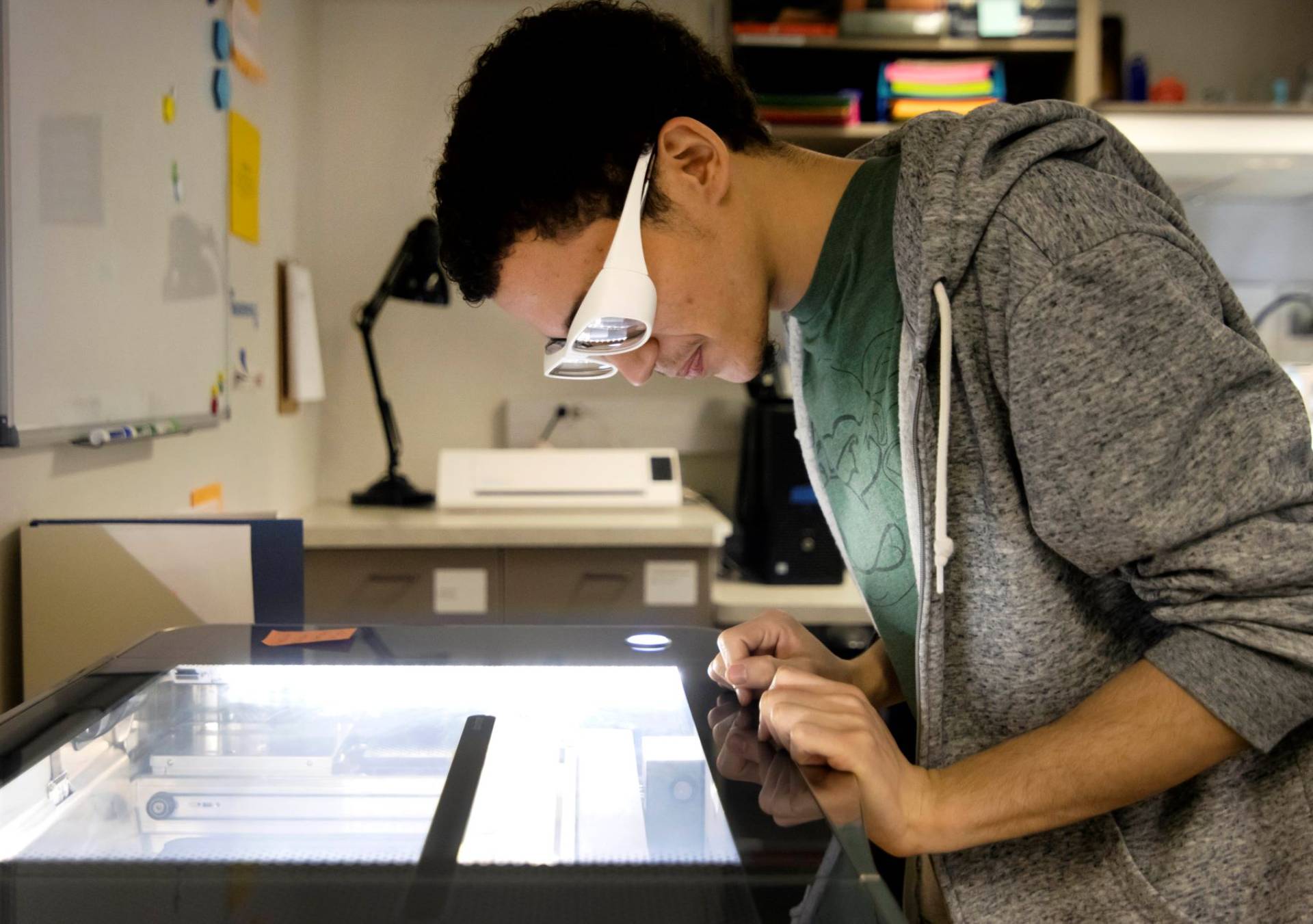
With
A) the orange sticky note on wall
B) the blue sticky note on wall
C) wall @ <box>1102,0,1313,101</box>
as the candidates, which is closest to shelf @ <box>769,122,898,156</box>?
the blue sticky note on wall

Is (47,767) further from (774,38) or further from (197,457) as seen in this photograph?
(774,38)

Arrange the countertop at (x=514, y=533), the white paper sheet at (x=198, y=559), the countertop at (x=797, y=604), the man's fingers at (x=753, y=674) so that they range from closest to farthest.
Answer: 1. the man's fingers at (x=753, y=674)
2. the white paper sheet at (x=198, y=559)
3. the countertop at (x=514, y=533)
4. the countertop at (x=797, y=604)

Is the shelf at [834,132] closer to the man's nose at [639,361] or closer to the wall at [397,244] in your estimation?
the wall at [397,244]

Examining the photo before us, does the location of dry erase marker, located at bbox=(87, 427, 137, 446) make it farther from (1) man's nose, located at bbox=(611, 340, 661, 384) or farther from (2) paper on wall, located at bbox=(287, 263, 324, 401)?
(2) paper on wall, located at bbox=(287, 263, 324, 401)

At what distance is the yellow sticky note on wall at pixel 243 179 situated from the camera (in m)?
1.94

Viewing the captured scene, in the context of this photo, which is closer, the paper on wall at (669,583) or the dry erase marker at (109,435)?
the dry erase marker at (109,435)

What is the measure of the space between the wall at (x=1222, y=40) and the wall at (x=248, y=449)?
7.09 feet

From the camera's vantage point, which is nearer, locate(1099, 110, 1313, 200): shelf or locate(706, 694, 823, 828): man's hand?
locate(706, 694, 823, 828): man's hand

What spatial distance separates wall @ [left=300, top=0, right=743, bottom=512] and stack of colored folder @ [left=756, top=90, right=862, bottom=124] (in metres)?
0.42

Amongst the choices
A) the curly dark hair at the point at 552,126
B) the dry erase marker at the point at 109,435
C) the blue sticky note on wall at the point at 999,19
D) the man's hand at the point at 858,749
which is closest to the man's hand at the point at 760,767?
the man's hand at the point at 858,749

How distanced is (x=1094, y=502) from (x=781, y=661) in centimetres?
26

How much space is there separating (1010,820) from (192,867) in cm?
47

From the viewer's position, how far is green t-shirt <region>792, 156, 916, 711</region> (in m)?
0.82

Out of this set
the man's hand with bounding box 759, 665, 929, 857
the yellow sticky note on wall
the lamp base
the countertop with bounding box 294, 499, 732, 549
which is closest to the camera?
the man's hand with bounding box 759, 665, 929, 857
